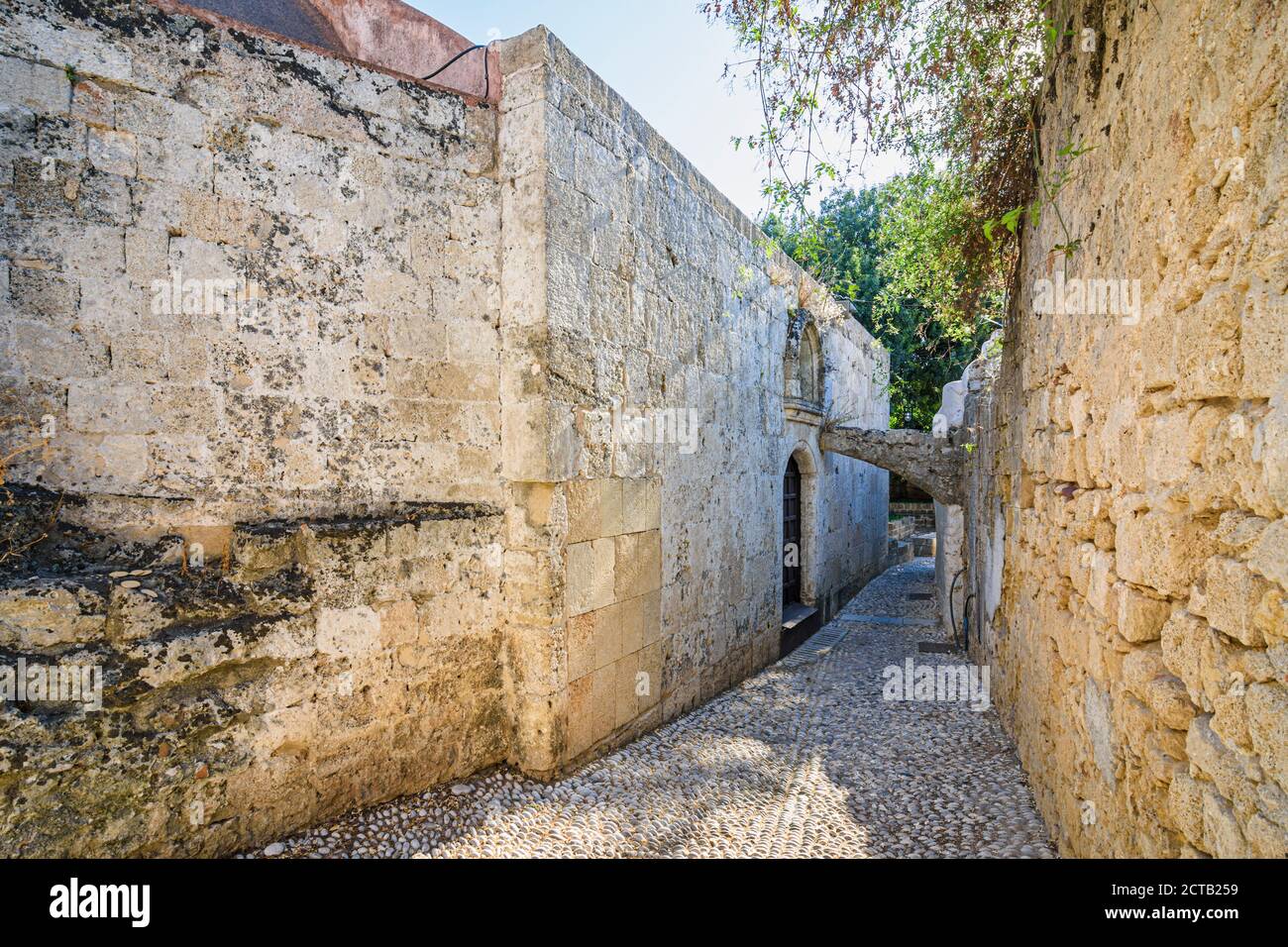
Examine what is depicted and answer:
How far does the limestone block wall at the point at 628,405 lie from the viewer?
3451 mm

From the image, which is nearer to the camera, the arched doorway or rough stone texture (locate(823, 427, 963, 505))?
rough stone texture (locate(823, 427, 963, 505))

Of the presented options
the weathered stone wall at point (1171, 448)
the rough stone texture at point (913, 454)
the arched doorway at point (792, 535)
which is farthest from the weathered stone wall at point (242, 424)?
the rough stone texture at point (913, 454)

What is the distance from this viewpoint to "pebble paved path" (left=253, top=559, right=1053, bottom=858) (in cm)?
296

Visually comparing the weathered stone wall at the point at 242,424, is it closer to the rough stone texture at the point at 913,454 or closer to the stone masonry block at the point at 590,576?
the stone masonry block at the point at 590,576

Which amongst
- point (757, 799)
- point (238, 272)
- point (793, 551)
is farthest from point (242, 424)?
point (793, 551)

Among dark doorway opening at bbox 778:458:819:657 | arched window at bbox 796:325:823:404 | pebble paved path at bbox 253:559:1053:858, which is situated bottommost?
pebble paved path at bbox 253:559:1053:858

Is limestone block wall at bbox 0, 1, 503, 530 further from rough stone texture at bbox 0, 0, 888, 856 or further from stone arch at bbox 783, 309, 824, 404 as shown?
stone arch at bbox 783, 309, 824, 404

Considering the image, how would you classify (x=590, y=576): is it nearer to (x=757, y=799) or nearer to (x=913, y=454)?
(x=757, y=799)

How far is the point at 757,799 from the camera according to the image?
3.56 m

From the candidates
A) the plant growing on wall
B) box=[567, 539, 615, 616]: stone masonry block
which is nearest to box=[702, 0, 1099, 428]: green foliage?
the plant growing on wall

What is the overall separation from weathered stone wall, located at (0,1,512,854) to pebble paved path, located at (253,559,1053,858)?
25cm

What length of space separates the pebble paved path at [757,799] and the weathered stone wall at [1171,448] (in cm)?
53

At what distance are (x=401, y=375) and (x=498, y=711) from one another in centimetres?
177
